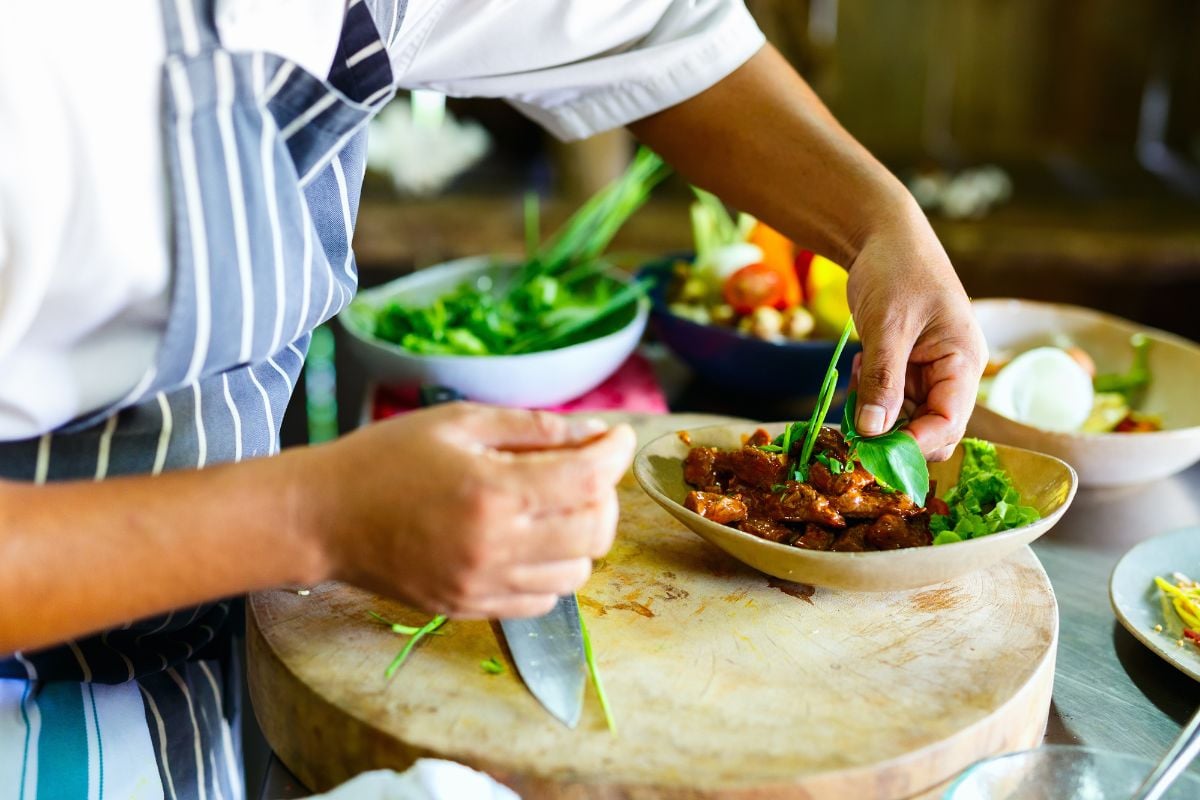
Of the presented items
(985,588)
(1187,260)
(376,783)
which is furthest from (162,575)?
(1187,260)

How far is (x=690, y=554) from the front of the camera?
117cm

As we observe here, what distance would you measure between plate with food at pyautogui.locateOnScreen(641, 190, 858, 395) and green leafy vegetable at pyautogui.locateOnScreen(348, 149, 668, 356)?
10cm

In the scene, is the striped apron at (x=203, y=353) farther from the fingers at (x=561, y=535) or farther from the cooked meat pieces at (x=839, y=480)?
the cooked meat pieces at (x=839, y=480)

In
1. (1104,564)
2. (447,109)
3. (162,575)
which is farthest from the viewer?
(447,109)

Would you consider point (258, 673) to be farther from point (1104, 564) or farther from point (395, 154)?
point (395, 154)

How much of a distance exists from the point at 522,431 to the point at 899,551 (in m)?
0.37

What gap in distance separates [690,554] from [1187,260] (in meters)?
3.58

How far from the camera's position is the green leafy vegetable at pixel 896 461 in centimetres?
107

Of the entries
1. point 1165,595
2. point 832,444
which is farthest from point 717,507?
point 1165,595

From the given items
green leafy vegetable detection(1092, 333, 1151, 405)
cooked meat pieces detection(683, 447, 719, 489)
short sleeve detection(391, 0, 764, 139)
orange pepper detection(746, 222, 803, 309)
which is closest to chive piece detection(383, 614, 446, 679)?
cooked meat pieces detection(683, 447, 719, 489)

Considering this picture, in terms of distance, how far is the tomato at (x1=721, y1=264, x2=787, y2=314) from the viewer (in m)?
1.79

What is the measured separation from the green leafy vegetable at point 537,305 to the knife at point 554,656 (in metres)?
0.83

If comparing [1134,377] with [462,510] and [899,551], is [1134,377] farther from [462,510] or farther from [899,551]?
[462,510]

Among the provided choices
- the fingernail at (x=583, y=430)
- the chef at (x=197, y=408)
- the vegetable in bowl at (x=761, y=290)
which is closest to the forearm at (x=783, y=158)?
the chef at (x=197, y=408)
